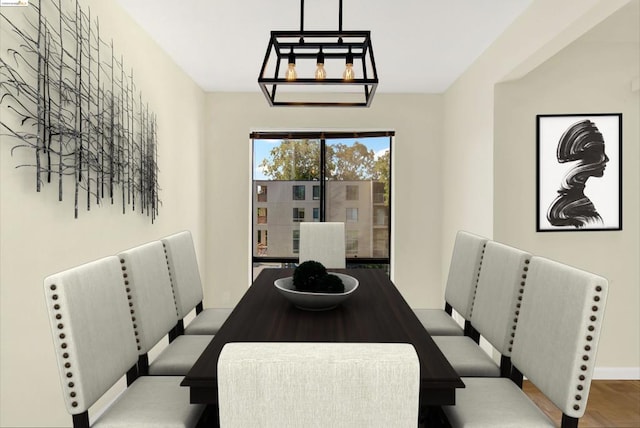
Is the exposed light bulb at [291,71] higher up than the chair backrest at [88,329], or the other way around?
the exposed light bulb at [291,71]

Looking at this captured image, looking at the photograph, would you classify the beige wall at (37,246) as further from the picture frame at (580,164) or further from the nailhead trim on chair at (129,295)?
the picture frame at (580,164)

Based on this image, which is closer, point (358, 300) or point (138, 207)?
point (358, 300)

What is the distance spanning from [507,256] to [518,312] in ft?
0.90

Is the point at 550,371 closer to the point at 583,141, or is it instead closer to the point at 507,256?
the point at 507,256

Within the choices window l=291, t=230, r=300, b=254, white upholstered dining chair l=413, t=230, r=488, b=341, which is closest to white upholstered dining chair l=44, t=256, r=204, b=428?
white upholstered dining chair l=413, t=230, r=488, b=341

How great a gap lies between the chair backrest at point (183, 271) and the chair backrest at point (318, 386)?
1.71m

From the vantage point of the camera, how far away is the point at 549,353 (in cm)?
145

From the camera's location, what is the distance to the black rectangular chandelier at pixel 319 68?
1.79 meters

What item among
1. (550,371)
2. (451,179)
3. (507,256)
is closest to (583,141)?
(451,179)

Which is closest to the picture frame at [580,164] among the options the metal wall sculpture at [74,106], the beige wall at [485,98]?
the beige wall at [485,98]

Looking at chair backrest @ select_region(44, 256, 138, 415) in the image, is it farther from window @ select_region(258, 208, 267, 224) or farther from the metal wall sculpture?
window @ select_region(258, 208, 267, 224)

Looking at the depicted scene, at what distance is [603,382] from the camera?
120 inches

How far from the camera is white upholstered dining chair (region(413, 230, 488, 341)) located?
2301mm

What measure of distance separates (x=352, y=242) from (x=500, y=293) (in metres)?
2.85
